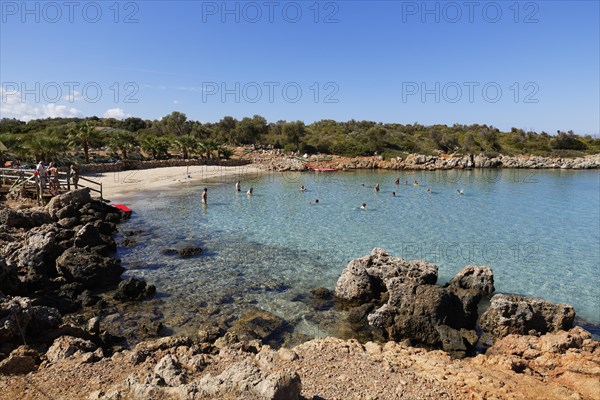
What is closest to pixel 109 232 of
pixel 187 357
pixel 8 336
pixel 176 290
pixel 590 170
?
pixel 176 290

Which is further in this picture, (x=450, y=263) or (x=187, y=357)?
(x=450, y=263)

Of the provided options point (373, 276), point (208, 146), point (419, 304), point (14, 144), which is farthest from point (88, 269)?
point (208, 146)

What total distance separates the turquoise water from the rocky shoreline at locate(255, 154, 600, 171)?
1031 inches

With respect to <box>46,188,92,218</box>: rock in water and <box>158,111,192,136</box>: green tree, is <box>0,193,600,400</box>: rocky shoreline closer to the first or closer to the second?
<box>46,188,92,218</box>: rock in water

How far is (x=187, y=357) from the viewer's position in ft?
24.4

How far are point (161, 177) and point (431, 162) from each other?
49.5 metres

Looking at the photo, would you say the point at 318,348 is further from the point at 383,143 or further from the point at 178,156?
the point at 383,143

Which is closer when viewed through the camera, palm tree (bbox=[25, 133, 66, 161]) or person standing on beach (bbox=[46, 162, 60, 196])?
person standing on beach (bbox=[46, 162, 60, 196])

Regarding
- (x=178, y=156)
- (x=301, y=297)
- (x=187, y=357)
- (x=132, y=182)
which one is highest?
(x=178, y=156)

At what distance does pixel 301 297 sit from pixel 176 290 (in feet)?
15.7

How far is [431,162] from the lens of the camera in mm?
70500

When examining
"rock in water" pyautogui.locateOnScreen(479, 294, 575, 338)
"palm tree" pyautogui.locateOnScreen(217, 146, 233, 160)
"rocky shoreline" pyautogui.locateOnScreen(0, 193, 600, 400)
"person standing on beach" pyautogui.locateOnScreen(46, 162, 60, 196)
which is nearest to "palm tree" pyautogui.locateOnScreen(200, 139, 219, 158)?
"palm tree" pyautogui.locateOnScreen(217, 146, 233, 160)

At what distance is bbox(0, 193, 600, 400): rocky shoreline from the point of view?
650 cm

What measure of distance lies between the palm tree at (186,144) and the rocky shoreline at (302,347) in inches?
1855
